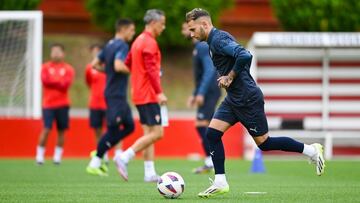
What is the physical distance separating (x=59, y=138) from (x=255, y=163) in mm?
4678

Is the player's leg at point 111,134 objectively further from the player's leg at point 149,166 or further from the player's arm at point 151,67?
the player's arm at point 151,67

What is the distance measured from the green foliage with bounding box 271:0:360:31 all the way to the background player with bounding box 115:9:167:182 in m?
14.7

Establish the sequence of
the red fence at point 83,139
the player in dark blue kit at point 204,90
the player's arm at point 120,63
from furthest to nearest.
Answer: the red fence at point 83,139, the player in dark blue kit at point 204,90, the player's arm at point 120,63

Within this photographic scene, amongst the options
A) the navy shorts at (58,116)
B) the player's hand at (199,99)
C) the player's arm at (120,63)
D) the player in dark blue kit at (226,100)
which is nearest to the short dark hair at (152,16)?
the player's arm at (120,63)

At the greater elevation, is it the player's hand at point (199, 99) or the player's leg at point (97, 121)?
the player's hand at point (199, 99)

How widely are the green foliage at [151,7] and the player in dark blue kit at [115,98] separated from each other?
15.6 meters

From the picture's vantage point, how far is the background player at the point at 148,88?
1370 centimetres

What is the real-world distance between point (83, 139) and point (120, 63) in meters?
7.11

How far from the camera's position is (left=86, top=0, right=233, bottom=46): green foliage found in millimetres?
31344

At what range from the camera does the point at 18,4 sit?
92.8 feet

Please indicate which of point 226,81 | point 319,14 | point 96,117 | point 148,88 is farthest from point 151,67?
point 319,14

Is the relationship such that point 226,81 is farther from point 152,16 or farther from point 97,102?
point 97,102

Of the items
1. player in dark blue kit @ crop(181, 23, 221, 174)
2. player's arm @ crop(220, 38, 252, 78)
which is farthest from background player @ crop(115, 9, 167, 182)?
player's arm @ crop(220, 38, 252, 78)

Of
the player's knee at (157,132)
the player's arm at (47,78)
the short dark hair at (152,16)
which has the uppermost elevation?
the short dark hair at (152,16)
